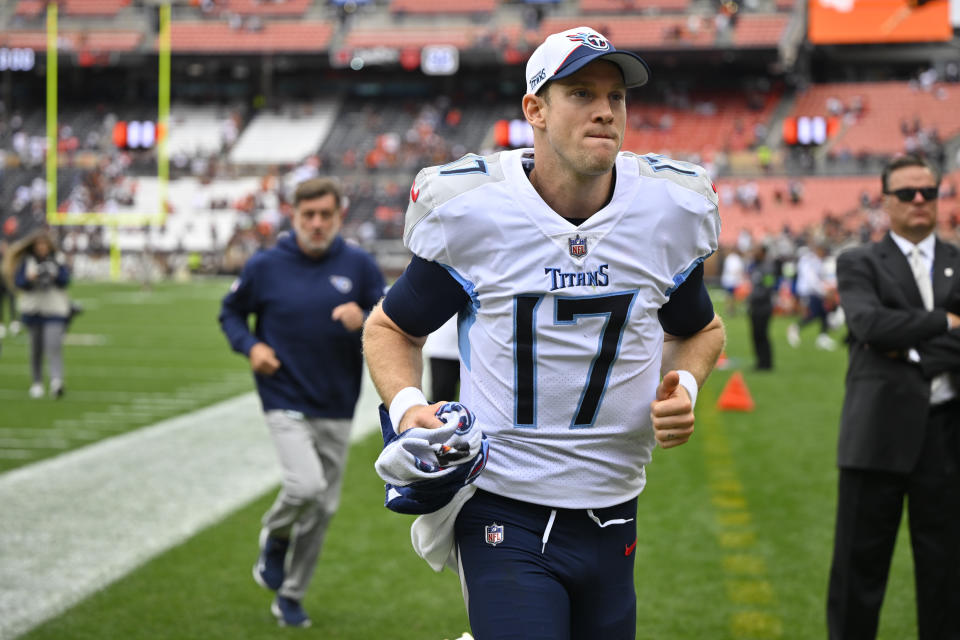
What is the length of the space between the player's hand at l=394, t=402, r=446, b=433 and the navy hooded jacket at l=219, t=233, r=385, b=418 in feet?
9.34

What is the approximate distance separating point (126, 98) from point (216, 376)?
40.2m

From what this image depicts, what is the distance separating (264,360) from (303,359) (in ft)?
0.63

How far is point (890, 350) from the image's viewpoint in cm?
451

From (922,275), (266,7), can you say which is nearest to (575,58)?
(922,275)

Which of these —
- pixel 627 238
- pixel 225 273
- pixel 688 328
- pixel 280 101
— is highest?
pixel 280 101

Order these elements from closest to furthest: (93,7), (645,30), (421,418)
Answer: (421,418)
(645,30)
(93,7)

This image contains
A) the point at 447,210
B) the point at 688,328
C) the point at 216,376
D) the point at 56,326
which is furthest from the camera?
the point at 216,376

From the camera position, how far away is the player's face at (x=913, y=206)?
4562mm

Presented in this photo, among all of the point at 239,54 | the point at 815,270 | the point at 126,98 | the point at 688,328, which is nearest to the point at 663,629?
the point at 688,328

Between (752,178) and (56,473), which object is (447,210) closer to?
(56,473)

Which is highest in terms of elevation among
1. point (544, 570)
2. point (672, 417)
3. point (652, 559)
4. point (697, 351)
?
point (697, 351)

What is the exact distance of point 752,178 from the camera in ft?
135

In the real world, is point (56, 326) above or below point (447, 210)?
below

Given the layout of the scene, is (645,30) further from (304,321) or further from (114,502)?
(304,321)
